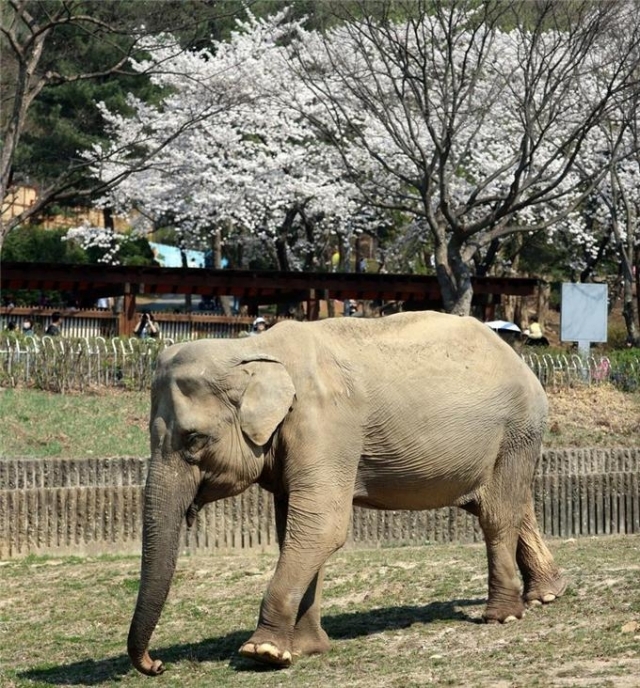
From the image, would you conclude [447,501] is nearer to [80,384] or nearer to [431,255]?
[80,384]

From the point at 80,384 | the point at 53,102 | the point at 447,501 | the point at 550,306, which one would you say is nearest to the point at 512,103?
the point at 80,384

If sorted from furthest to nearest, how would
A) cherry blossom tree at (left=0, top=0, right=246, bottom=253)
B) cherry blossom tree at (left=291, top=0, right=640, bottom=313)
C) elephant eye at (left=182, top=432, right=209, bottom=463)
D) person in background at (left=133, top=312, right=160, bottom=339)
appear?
1. person in background at (left=133, top=312, right=160, bottom=339)
2. cherry blossom tree at (left=291, top=0, right=640, bottom=313)
3. cherry blossom tree at (left=0, top=0, right=246, bottom=253)
4. elephant eye at (left=182, top=432, right=209, bottom=463)

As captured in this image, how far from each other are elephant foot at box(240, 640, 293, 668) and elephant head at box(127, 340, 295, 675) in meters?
0.57

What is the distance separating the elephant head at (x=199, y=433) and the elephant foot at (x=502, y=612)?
220 cm

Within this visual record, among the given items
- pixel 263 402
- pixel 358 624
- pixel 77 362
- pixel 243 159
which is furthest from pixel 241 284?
pixel 263 402

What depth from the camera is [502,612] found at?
10445 mm

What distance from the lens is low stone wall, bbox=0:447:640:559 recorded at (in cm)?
1517

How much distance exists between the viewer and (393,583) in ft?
40.2

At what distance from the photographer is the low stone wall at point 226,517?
49.8ft

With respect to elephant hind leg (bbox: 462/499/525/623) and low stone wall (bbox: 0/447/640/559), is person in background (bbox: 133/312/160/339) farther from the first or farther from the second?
elephant hind leg (bbox: 462/499/525/623)

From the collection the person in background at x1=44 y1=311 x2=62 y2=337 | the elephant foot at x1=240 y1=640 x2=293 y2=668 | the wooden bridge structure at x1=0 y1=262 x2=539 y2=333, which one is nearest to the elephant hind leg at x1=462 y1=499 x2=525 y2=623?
the elephant foot at x1=240 y1=640 x2=293 y2=668

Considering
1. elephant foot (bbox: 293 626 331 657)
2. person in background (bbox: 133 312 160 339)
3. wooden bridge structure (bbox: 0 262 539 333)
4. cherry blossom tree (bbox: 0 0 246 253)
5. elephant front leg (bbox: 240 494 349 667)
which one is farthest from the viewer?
wooden bridge structure (bbox: 0 262 539 333)

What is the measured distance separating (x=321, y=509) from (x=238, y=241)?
42.5 m

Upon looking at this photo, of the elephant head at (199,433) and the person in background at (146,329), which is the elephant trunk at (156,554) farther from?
the person in background at (146,329)
